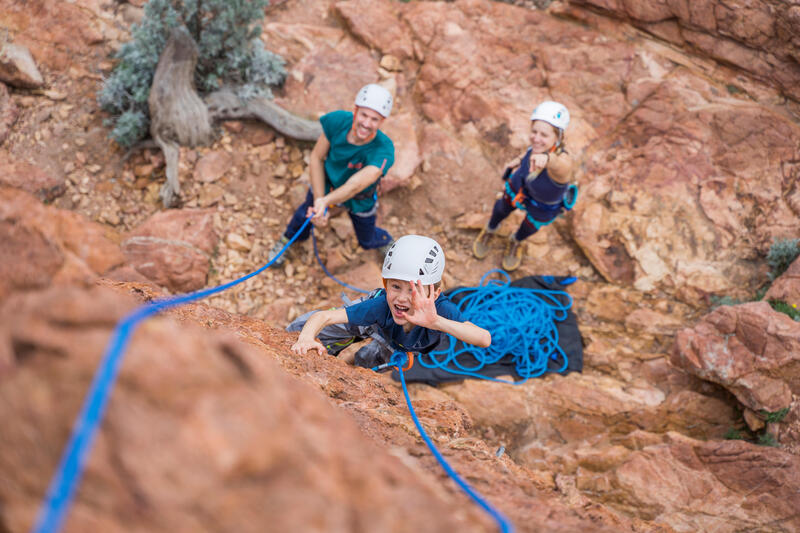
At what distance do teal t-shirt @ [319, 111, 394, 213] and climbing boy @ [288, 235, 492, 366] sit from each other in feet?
5.51

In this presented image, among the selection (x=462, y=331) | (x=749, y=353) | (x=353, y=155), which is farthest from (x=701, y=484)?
(x=353, y=155)

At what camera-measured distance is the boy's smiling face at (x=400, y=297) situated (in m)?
2.92

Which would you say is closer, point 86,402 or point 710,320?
point 86,402

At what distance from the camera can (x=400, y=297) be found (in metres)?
2.92

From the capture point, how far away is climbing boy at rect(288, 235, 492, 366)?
2.84 m

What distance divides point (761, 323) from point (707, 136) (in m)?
2.86

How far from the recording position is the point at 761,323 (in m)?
4.45

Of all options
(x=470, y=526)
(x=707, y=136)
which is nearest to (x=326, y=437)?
(x=470, y=526)

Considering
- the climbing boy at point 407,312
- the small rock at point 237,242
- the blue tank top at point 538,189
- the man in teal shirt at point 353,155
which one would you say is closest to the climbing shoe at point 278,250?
the small rock at point 237,242

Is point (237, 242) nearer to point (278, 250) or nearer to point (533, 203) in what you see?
point (278, 250)

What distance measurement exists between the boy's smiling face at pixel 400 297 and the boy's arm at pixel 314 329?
0.35 metres

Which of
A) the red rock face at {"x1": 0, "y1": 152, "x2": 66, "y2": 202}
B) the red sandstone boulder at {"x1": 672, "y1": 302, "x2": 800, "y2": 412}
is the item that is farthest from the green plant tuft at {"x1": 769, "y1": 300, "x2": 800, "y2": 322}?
the red rock face at {"x1": 0, "y1": 152, "x2": 66, "y2": 202}

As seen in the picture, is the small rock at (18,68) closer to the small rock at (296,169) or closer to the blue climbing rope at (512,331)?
the small rock at (296,169)

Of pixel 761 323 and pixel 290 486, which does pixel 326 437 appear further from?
pixel 761 323
